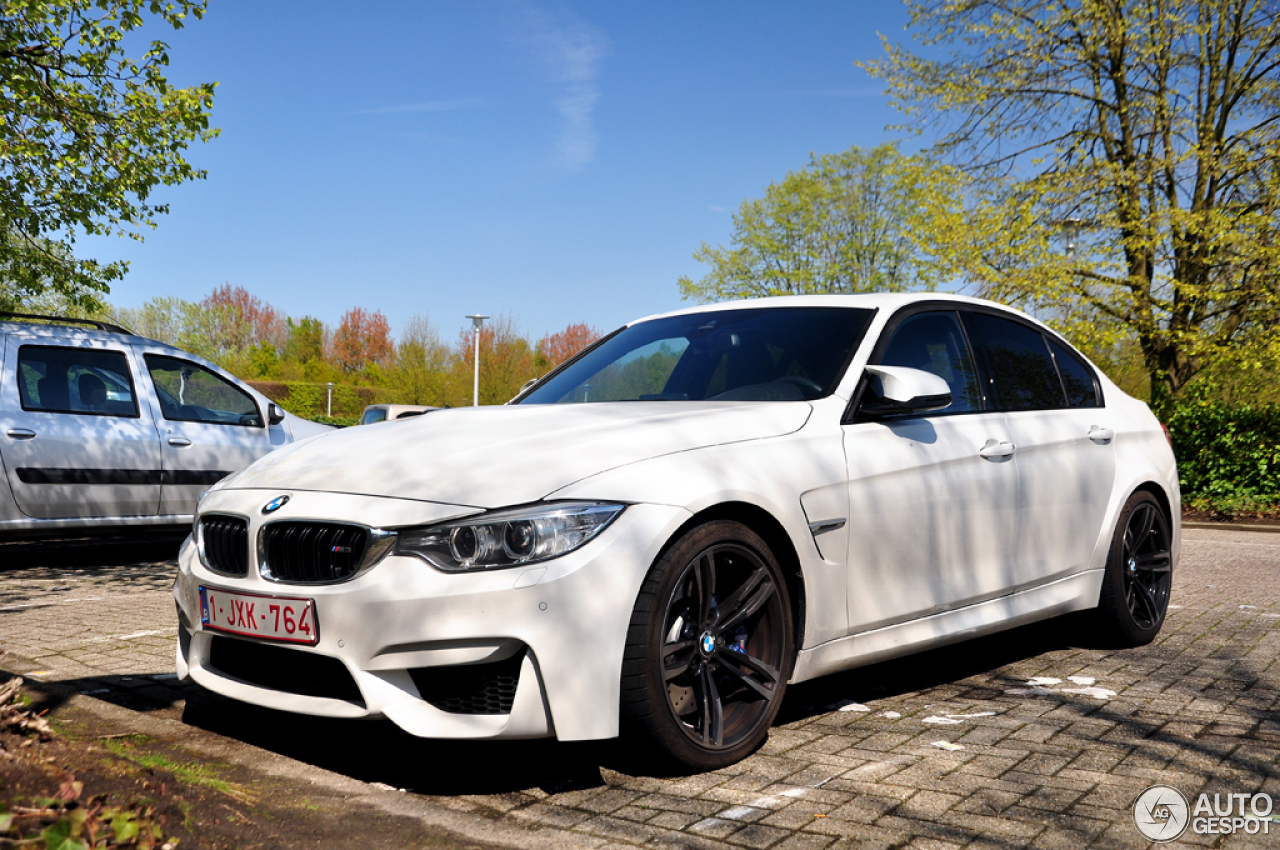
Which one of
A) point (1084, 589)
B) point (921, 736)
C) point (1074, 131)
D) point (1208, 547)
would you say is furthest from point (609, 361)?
point (1074, 131)

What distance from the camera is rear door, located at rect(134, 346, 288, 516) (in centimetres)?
868

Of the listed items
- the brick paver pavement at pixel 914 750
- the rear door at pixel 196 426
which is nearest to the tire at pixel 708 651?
the brick paver pavement at pixel 914 750

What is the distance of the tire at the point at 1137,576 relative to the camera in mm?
5211

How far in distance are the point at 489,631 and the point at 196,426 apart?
22.2 feet

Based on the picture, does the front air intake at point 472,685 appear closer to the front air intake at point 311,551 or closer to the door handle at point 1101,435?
the front air intake at point 311,551

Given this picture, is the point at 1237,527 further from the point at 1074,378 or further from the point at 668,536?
the point at 668,536

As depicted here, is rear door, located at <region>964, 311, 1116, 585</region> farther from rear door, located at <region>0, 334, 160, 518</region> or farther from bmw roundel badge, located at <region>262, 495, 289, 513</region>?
rear door, located at <region>0, 334, 160, 518</region>

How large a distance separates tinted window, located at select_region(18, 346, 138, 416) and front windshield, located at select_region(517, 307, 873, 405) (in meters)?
4.97

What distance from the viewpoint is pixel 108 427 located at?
8.34 m

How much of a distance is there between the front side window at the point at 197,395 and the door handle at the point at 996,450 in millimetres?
6766

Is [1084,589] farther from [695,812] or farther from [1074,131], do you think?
[1074,131]

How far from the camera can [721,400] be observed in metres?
4.23

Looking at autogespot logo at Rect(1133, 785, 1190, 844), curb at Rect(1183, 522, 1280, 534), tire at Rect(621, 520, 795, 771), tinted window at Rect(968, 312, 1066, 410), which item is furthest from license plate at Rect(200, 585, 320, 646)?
curb at Rect(1183, 522, 1280, 534)

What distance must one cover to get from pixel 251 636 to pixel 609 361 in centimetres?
218
